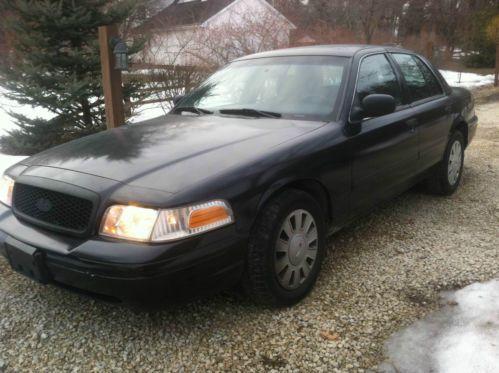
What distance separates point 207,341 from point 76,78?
19.0 ft

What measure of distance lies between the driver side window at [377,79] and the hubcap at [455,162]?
1.31m

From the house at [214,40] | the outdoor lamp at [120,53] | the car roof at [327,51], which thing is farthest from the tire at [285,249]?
the house at [214,40]

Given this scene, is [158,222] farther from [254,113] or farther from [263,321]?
[254,113]

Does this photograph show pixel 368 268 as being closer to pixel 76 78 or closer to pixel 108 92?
pixel 108 92

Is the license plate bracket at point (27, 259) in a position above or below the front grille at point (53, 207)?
below

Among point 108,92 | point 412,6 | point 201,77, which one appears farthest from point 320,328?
point 412,6

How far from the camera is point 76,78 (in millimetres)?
7172

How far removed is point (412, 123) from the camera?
3852 mm

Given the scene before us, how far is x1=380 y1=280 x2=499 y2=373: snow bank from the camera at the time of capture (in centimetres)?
229

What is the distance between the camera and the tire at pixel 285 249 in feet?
8.28

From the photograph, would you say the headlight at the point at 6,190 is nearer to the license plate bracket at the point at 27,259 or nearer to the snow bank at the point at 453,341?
the license plate bracket at the point at 27,259

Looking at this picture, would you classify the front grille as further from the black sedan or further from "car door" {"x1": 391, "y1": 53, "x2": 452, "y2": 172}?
"car door" {"x1": 391, "y1": 53, "x2": 452, "y2": 172}

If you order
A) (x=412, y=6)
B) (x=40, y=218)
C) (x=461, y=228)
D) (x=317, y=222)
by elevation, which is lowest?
(x=461, y=228)

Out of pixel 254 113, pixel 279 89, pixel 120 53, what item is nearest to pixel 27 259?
pixel 254 113
